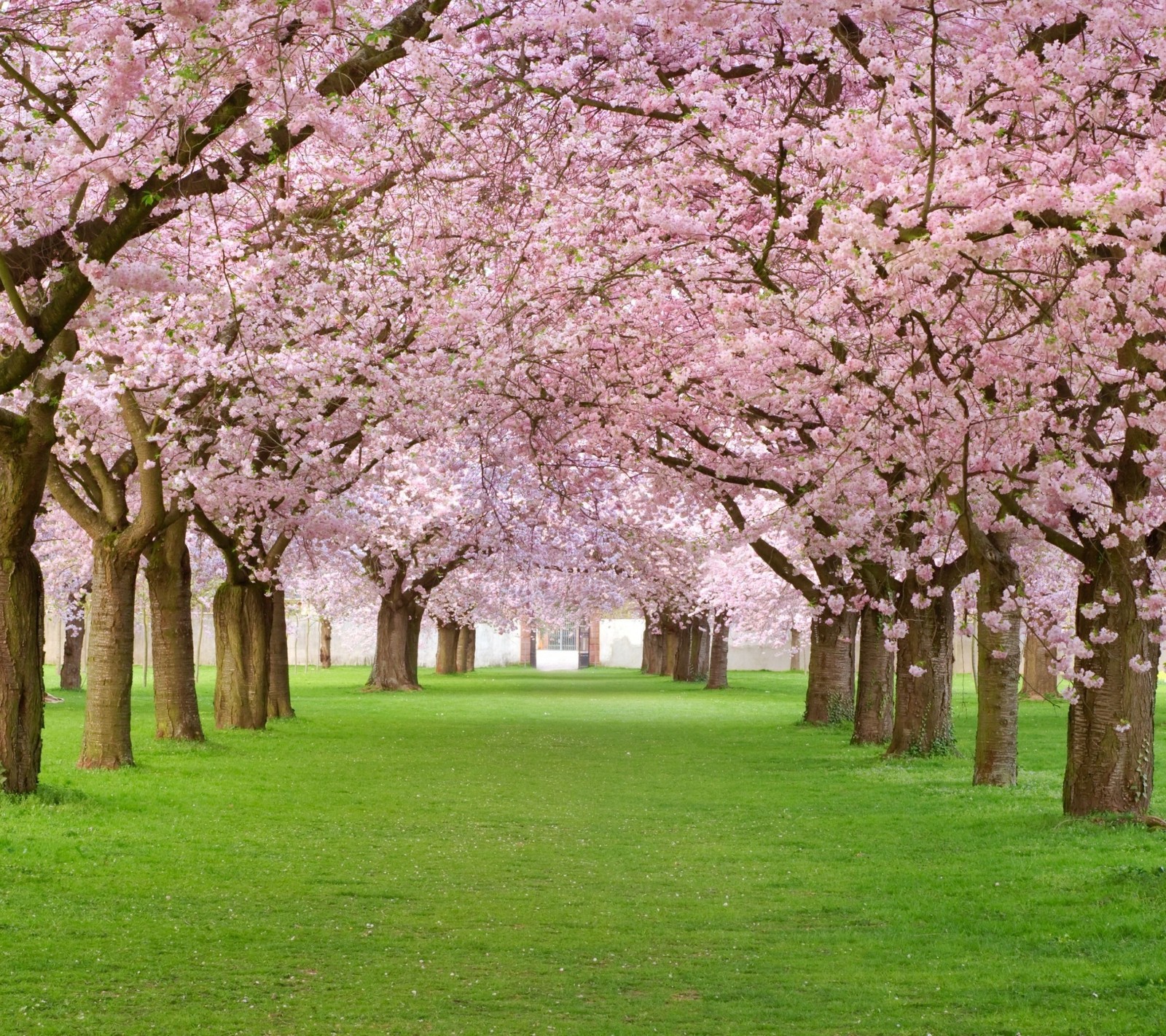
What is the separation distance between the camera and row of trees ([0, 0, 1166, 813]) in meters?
8.06

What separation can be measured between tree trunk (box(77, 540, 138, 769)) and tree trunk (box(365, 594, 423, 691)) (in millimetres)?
26594

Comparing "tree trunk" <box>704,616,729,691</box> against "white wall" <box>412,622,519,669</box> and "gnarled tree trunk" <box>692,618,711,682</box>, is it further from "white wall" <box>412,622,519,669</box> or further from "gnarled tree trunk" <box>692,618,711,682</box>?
"white wall" <box>412,622,519,669</box>

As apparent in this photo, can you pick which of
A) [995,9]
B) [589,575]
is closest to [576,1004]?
[995,9]

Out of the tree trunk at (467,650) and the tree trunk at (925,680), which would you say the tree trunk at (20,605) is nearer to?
the tree trunk at (925,680)

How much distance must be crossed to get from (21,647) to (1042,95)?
386 inches

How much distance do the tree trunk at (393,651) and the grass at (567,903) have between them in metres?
25.0

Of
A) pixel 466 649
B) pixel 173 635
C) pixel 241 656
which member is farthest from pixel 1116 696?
pixel 466 649

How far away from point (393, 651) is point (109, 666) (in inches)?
1126

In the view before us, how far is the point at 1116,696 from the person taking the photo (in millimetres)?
12688

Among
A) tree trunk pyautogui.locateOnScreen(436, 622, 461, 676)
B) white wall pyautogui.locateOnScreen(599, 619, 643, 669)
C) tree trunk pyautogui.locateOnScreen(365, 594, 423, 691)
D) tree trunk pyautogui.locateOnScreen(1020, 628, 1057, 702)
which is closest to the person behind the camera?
tree trunk pyautogui.locateOnScreen(1020, 628, 1057, 702)

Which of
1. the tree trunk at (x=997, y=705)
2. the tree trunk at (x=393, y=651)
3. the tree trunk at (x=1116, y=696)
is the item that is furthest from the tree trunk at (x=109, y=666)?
the tree trunk at (x=393, y=651)

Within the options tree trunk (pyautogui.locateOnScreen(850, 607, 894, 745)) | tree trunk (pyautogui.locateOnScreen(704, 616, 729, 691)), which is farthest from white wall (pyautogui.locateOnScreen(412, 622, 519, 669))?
tree trunk (pyautogui.locateOnScreen(850, 607, 894, 745))

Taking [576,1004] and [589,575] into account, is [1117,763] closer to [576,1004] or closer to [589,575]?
[576,1004]

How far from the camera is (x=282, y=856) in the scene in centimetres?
1200
